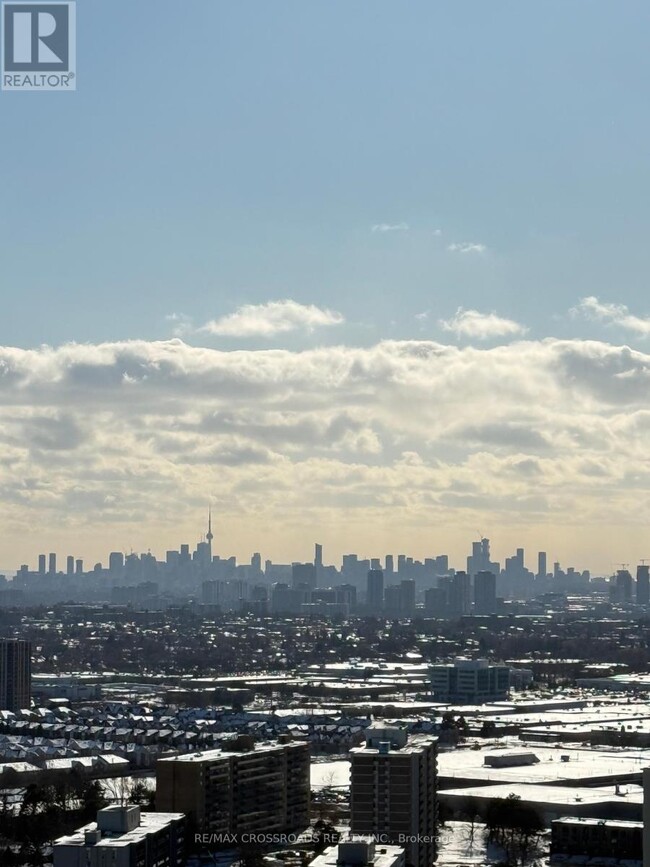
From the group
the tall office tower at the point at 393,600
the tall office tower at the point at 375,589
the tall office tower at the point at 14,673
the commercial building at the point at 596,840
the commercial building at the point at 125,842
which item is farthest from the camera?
the tall office tower at the point at 375,589

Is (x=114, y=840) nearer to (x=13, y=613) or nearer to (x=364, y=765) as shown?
(x=364, y=765)

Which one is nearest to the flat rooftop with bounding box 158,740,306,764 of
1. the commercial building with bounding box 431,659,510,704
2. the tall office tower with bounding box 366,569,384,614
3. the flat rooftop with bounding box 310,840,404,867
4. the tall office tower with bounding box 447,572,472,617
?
the flat rooftop with bounding box 310,840,404,867

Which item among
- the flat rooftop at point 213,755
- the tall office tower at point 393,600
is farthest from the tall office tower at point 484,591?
the flat rooftop at point 213,755

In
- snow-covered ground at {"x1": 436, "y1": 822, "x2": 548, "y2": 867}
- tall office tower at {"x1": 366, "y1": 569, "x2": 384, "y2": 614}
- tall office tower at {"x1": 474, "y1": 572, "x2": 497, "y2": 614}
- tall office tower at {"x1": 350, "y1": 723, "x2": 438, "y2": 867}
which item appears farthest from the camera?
tall office tower at {"x1": 366, "y1": 569, "x2": 384, "y2": 614}

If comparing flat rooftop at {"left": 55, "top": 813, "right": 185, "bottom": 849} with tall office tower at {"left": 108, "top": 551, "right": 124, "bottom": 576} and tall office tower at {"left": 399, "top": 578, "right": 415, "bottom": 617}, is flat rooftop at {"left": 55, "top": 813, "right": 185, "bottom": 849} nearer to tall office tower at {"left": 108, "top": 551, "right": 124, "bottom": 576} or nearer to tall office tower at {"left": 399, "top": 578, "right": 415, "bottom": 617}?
tall office tower at {"left": 399, "top": 578, "right": 415, "bottom": 617}

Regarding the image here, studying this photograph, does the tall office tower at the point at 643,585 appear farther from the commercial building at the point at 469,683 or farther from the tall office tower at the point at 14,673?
the tall office tower at the point at 14,673

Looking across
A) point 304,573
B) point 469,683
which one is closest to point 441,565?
point 304,573
